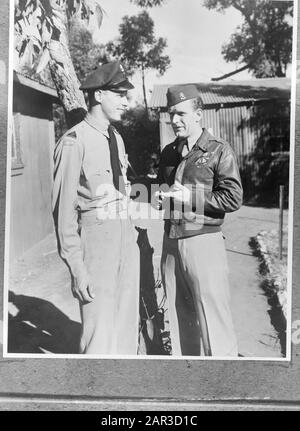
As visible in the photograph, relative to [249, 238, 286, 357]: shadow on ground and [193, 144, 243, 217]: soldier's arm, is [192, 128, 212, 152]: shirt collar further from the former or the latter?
[249, 238, 286, 357]: shadow on ground

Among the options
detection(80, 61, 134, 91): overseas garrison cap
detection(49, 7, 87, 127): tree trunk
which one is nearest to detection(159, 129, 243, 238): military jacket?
detection(80, 61, 134, 91): overseas garrison cap

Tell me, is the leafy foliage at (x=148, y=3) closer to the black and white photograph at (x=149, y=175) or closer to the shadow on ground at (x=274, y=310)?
A: the black and white photograph at (x=149, y=175)

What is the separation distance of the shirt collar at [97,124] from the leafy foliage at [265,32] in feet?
3.09

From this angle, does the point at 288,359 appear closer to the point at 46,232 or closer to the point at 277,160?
the point at 277,160

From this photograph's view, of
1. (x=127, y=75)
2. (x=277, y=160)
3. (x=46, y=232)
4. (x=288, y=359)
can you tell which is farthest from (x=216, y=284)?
(x=127, y=75)

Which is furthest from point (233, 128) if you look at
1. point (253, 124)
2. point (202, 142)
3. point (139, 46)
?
point (139, 46)

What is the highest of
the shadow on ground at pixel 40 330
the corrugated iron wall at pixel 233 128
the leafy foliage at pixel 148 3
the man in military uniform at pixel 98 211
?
the leafy foliage at pixel 148 3

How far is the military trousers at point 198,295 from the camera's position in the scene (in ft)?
12.2

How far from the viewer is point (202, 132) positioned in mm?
3713

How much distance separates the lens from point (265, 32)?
3637 millimetres

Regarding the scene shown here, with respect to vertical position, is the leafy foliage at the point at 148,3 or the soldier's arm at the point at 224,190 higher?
the leafy foliage at the point at 148,3

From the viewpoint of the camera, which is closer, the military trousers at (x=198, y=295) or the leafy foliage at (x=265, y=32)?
the leafy foliage at (x=265, y=32)

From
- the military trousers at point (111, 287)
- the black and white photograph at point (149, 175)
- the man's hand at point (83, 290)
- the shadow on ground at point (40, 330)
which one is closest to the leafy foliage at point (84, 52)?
the black and white photograph at point (149, 175)

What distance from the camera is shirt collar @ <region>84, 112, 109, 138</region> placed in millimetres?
3705
